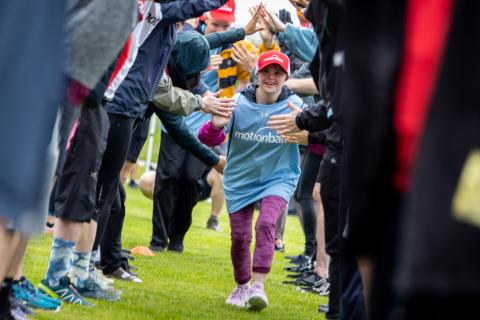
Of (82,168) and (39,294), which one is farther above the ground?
(82,168)

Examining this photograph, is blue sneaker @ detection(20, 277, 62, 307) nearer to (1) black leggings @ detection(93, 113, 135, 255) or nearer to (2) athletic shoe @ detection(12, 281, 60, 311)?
(2) athletic shoe @ detection(12, 281, 60, 311)

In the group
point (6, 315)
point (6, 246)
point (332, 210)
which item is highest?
point (6, 246)

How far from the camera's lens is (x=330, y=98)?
16.1 ft

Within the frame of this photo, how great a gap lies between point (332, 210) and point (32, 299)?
6.22ft

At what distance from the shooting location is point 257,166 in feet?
24.8

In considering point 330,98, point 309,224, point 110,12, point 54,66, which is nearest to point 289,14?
point 309,224

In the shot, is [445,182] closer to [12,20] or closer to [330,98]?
[12,20]

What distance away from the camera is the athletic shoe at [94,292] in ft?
21.0

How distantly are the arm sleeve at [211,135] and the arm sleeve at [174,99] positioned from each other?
213 mm

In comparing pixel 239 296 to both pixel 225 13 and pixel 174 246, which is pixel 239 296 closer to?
pixel 174 246

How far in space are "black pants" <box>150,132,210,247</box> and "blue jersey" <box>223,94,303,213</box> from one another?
9.50 feet

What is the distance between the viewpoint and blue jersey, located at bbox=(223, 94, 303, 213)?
748 cm

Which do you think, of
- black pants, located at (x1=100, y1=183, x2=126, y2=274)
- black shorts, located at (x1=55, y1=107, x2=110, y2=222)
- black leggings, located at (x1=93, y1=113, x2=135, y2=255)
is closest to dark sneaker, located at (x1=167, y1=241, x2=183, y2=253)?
black pants, located at (x1=100, y1=183, x2=126, y2=274)

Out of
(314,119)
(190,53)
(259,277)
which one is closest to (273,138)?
(190,53)
